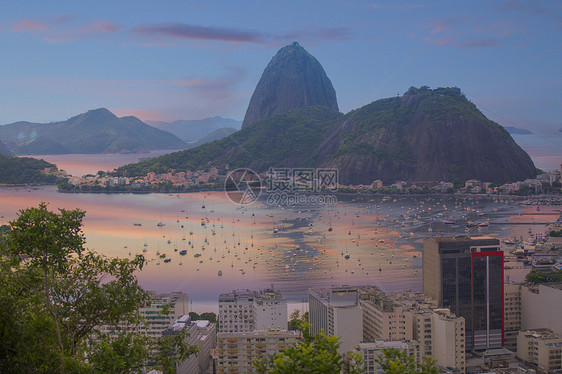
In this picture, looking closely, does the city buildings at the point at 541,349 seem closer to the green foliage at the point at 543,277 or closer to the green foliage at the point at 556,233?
the green foliage at the point at 543,277

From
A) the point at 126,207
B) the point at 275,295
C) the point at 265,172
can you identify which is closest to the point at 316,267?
the point at 275,295

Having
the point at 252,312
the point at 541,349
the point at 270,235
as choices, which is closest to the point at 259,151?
the point at 270,235

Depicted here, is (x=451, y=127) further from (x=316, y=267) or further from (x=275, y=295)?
(x=275, y=295)

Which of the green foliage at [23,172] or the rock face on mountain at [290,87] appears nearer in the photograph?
the green foliage at [23,172]

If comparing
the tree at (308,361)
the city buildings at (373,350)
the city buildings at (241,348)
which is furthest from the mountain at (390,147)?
the tree at (308,361)

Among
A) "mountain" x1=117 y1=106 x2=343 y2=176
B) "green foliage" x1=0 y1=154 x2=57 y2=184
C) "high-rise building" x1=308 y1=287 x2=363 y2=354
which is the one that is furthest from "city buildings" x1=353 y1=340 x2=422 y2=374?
"green foliage" x1=0 y1=154 x2=57 y2=184
